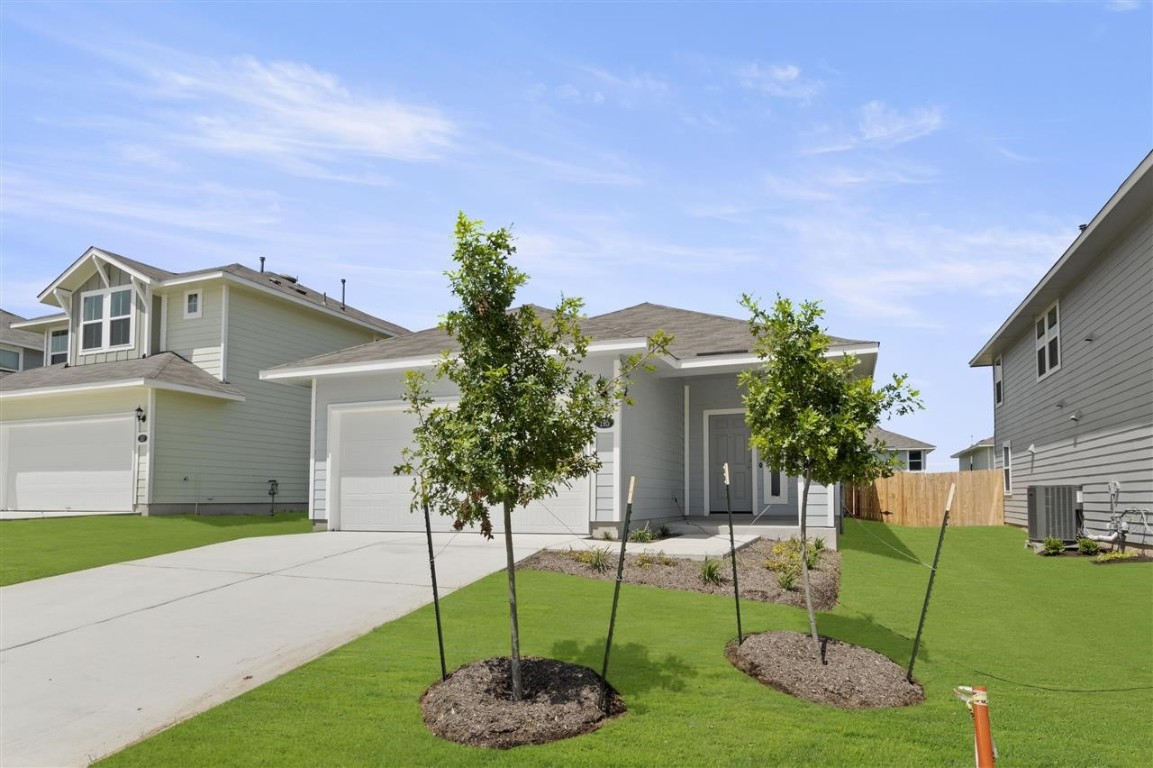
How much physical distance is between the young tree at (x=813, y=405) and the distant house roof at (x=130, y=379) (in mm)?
15138

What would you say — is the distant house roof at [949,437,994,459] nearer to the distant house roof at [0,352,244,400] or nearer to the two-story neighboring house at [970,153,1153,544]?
the two-story neighboring house at [970,153,1153,544]

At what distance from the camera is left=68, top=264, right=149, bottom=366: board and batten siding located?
20312 mm

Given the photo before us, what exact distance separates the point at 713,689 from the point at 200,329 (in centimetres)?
1808

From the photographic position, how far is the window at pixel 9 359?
87.7ft

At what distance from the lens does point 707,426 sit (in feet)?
51.8

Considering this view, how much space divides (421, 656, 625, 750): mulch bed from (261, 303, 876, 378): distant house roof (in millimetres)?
7155

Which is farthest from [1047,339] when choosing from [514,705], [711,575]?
[514,705]

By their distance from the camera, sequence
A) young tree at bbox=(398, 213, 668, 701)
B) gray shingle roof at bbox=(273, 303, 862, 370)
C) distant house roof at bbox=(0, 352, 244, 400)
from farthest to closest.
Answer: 1. distant house roof at bbox=(0, 352, 244, 400)
2. gray shingle roof at bbox=(273, 303, 862, 370)
3. young tree at bbox=(398, 213, 668, 701)

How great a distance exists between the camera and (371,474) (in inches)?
592

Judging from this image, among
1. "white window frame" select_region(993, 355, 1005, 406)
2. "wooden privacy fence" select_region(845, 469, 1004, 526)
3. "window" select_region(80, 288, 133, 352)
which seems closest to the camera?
"window" select_region(80, 288, 133, 352)

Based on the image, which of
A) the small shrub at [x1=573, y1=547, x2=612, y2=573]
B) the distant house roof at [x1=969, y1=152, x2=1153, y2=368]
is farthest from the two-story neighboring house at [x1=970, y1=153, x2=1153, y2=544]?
the small shrub at [x1=573, y1=547, x2=612, y2=573]

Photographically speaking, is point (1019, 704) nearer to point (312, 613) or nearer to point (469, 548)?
point (312, 613)

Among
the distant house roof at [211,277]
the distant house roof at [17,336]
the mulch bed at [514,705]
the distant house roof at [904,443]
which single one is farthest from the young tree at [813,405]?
the distant house roof at [904,443]

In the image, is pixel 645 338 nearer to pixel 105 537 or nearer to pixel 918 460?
pixel 105 537
